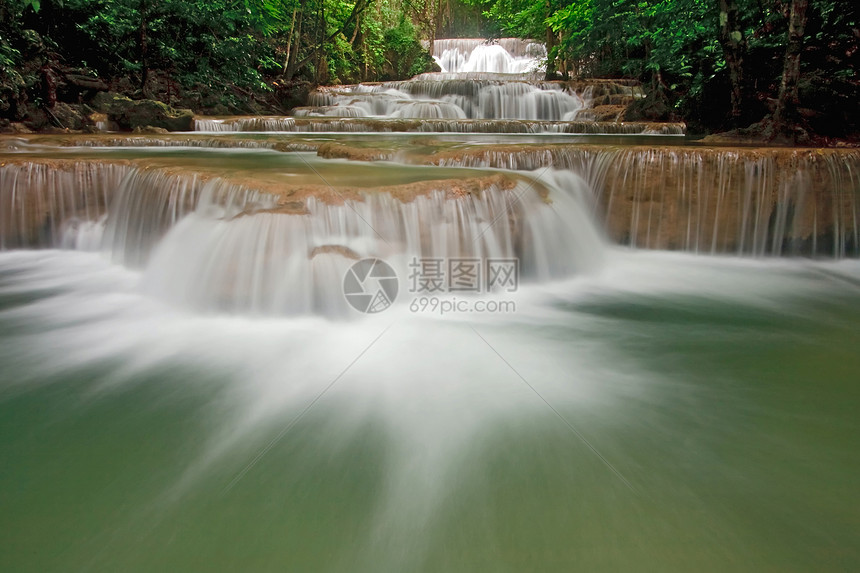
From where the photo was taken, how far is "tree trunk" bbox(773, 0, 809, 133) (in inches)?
274

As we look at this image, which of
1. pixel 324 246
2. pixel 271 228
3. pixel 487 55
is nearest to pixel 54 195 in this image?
pixel 271 228

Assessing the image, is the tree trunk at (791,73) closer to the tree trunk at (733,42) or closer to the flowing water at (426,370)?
the tree trunk at (733,42)

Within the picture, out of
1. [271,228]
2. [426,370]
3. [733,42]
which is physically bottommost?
[426,370]

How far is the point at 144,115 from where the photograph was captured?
33.8 feet

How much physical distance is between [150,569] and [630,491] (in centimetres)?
183

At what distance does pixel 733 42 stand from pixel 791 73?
147cm

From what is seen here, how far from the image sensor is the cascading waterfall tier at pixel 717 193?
5238 mm

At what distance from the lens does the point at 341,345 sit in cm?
344

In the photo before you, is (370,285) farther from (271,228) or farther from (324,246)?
(271,228)

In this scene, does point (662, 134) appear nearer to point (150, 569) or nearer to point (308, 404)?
point (308, 404)

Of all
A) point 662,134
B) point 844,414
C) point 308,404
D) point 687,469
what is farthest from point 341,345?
point 662,134

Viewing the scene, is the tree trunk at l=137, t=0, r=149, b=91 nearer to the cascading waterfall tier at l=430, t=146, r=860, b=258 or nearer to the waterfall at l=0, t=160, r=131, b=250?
the waterfall at l=0, t=160, r=131, b=250

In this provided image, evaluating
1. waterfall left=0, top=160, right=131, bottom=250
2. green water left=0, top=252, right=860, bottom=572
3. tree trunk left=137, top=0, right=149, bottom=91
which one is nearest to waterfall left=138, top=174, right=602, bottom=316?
green water left=0, top=252, right=860, bottom=572

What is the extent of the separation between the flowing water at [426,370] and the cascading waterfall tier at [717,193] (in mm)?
31
